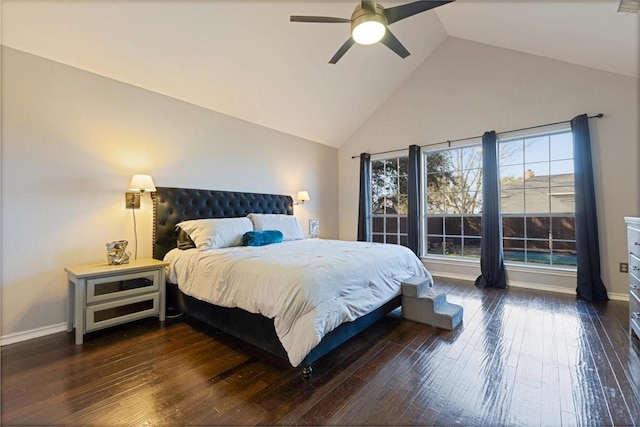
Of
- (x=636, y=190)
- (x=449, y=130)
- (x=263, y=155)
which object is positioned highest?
(x=449, y=130)

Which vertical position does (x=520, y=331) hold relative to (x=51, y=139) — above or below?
below

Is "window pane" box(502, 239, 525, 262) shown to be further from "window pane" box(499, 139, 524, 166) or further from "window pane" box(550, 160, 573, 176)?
"window pane" box(499, 139, 524, 166)

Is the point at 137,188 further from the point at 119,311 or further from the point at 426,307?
the point at 426,307

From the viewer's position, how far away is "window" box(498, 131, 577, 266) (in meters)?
3.91

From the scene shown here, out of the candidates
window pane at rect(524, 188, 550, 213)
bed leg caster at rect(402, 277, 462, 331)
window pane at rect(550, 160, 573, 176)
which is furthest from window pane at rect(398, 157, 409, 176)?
bed leg caster at rect(402, 277, 462, 331)

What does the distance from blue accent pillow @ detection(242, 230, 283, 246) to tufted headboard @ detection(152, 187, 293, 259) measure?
30.4 inches

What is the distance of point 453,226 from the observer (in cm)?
487

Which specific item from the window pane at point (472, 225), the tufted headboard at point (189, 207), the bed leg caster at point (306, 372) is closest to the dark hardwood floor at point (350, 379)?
the bed leg caster at point (306, 372)

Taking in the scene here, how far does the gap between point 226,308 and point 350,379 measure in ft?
3.83

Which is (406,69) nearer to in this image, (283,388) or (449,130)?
(449,130)

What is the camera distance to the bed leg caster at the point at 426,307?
266 cm

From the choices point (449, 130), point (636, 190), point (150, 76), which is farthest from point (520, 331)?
point (150, 76)

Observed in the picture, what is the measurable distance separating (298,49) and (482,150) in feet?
10.4

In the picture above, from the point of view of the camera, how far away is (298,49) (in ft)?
12.0
